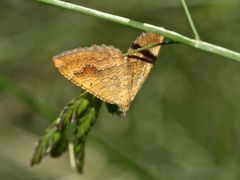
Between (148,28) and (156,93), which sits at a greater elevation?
(148,28)

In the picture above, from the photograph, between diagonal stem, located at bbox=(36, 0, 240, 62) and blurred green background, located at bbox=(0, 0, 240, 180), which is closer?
diagonal stem, located at bbox=(36, 0, 240, 62)

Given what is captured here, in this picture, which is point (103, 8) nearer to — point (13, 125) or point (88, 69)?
point (13, 125)

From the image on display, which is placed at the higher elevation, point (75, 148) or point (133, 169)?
point (75, 148)

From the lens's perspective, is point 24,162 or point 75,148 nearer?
point 75,148

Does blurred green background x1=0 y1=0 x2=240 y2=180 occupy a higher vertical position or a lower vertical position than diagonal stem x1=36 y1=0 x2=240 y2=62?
lower

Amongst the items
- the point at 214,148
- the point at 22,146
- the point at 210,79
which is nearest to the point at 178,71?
the point at 210,79

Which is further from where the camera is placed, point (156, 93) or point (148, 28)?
point (156, 93)

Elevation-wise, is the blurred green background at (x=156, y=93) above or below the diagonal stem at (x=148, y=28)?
below

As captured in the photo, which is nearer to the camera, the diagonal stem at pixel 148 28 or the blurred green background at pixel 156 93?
the diagonal stem at pixel 148 28
